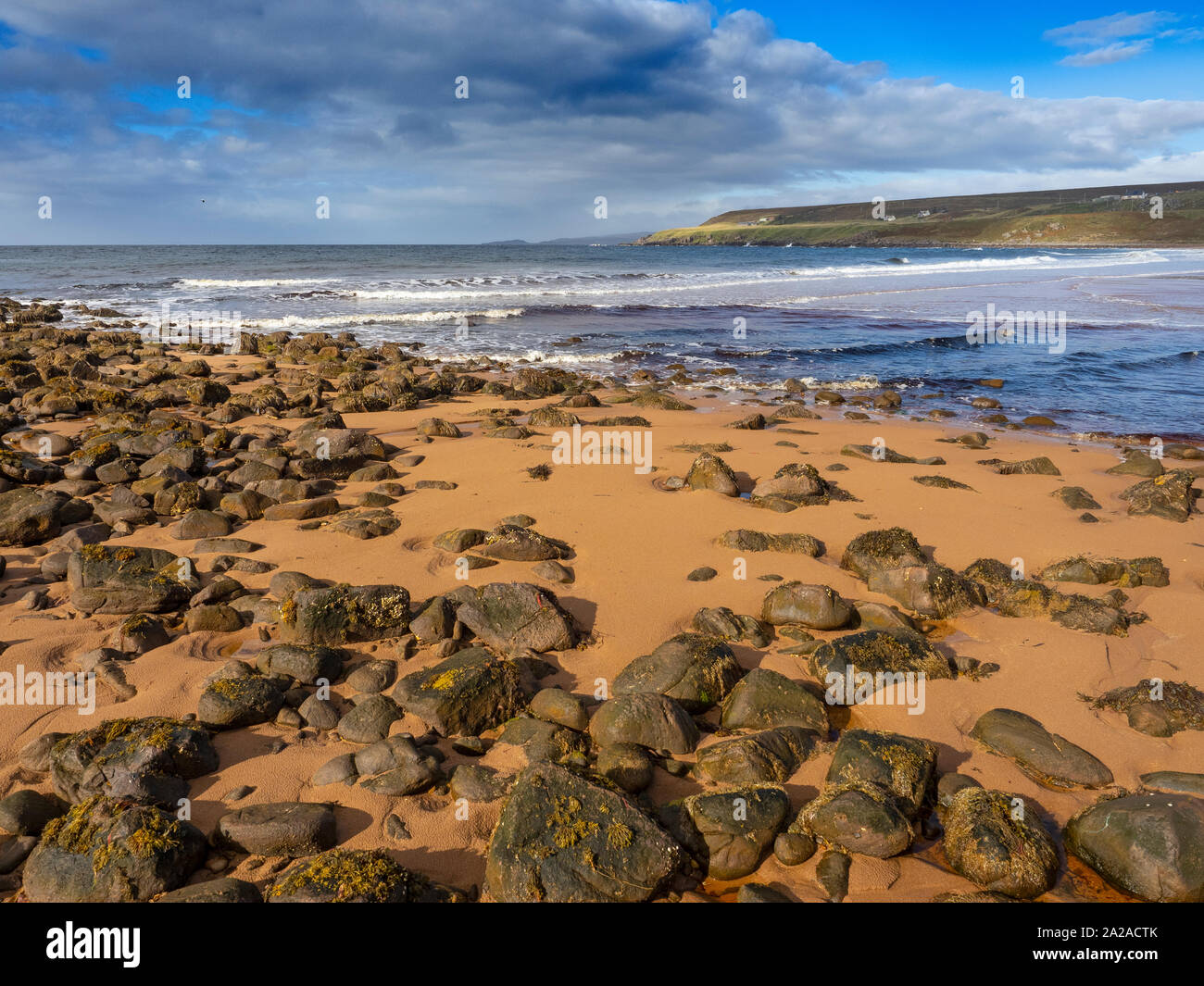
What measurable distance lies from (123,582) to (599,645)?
4.36 meters

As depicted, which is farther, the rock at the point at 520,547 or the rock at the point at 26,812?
the rock at the point at 520,547

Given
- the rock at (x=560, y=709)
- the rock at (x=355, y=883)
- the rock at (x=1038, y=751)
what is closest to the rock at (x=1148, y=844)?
the rock at (x=1038, y=751)

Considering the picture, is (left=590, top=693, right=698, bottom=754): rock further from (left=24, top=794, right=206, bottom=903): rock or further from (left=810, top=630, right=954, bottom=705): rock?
(left=24, top=794, right=206, bottom=903): rock

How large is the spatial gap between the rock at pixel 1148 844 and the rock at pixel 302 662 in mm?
5028

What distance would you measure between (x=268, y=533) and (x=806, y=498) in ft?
22.0

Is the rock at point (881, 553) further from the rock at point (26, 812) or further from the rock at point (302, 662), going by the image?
the rock at point (26, 812)

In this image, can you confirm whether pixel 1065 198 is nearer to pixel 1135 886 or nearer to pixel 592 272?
pixel 592 272

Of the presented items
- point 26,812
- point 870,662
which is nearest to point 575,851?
point 870,662

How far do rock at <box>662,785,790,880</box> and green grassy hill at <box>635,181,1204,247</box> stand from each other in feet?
429

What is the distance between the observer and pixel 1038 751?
186 inches

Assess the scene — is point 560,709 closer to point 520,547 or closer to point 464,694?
point 464,694

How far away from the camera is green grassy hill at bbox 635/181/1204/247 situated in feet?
371

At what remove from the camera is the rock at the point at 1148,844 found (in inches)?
144
